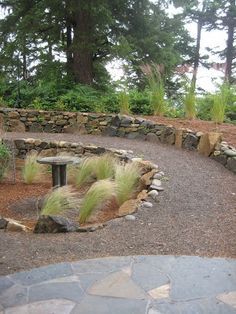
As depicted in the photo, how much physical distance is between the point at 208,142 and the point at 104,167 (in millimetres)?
1616

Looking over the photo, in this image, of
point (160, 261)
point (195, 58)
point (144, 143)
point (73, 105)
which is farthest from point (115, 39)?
point (160, 261)

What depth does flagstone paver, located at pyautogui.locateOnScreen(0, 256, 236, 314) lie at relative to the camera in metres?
1.83

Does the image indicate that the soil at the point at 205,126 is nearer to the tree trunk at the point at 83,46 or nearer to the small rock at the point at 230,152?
the small rock at the point at 230,152

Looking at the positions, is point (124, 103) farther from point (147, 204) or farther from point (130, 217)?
point (130, 217)

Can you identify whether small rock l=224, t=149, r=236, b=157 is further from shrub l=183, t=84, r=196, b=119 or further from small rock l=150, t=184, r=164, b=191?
shrub l=183, t=84, r=196, b=119

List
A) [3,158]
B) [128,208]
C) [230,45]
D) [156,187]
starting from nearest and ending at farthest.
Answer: [128,208] → [156,187] → [3,158] → [230,45]

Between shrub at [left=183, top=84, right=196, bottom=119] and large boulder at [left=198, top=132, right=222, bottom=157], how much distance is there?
1266 mm

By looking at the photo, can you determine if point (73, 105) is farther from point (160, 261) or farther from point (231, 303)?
point (231, 303)

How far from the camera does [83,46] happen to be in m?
8.09

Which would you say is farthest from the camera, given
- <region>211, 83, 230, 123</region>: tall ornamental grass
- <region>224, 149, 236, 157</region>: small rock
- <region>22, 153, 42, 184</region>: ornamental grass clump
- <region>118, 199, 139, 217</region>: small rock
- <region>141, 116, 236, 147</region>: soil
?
<region>211, 83, 230, 123</region>: tall ornamental grass

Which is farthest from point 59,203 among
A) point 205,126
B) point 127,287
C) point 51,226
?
point 205,126

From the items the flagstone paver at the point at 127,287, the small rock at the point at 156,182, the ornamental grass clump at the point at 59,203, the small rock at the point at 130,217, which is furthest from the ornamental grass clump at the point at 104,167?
the flagstone paver at the point at 127,287

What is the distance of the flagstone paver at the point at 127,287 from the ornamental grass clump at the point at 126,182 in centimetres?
157

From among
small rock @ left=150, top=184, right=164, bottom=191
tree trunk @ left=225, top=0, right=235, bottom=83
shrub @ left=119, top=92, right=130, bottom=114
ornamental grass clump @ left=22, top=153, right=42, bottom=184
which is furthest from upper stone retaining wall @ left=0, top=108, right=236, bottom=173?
tree trunk @ left=225, top=0, right=235, bottom=83
